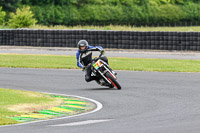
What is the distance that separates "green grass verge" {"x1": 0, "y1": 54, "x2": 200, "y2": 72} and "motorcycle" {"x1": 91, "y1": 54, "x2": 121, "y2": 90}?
6.59 metres

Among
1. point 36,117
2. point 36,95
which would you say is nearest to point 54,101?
point 36,95

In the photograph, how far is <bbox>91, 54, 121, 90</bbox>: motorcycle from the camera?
53.8 feet

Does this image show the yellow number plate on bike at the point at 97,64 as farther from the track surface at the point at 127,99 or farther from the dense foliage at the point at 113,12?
the dense foliage at the point at 113,12

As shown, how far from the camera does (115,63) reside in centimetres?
2641

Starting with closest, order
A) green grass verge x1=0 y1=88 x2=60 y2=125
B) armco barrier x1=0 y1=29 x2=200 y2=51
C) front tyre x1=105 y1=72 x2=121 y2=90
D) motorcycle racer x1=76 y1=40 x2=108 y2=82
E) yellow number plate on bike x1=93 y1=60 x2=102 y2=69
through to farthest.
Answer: green grass verge x1=0 y1=88 x2=60 y2=125 → front tyre x1=105 y1=72 x2=121 y2=90 → yellow number plate on bike x1=93 y1=60 x2=102 y2=69 → motorcycle racer x1=76 y1=40 x2=108 y2=82 → armco barrier x1=0 y1=29 x2=200 y2=51

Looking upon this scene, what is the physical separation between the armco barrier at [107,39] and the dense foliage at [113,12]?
26921 millimetres

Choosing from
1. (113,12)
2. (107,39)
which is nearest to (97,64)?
(107,39)

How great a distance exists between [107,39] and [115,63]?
25.6ft

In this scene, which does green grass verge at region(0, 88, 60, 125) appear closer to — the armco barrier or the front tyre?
the front tyre

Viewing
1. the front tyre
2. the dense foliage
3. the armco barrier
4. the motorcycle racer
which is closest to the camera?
the front tyre

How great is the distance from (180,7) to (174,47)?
34213mm

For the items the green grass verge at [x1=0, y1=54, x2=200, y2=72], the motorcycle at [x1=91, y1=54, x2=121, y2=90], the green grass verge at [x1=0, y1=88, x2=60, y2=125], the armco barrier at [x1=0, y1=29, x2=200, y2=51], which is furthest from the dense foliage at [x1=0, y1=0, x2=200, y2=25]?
the green grass verge at [x1=0, y1=88, x2=60, y2=125]

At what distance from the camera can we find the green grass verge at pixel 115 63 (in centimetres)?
2364

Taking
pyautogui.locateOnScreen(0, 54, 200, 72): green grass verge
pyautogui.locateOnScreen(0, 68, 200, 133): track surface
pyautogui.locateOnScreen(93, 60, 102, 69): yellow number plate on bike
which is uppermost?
pyautogui.locateOnScreen(93, 60, 102, 69): yellow number plate on bike
